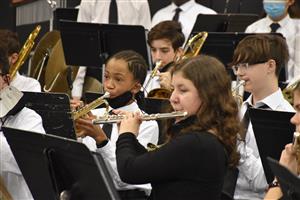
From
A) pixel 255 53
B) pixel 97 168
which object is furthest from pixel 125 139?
pixel 255 53

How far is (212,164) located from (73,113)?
114cm

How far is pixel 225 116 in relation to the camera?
12.4 ft

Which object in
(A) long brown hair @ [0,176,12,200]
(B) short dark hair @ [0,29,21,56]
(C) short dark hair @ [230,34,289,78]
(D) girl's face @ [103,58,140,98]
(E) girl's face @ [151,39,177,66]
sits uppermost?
(C) short dark hair @ [230,34,289,78]

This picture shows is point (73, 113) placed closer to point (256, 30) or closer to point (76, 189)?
point (76, 189)

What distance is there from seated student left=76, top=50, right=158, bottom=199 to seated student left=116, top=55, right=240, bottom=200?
608 mm

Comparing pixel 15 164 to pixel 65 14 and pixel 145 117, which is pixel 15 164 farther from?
pixel 65 14

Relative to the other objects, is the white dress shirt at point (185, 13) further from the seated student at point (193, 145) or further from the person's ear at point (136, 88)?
the seated student at point (193, 145)

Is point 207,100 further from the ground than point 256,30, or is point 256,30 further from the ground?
point 207,100

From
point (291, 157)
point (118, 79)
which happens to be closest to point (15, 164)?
point (118, 79)

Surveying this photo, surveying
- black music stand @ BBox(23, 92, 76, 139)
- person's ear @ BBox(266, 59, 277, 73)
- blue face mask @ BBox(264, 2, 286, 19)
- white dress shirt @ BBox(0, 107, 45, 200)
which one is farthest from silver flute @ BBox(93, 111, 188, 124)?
blue face mask @ BBox(264, 2, 286, 19)

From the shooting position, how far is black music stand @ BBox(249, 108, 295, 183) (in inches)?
A: 166

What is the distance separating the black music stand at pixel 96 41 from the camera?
7.00 metres

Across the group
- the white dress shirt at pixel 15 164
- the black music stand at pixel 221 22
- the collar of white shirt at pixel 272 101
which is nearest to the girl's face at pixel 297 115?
Answer: the collar of white shirt at pixel 272 101

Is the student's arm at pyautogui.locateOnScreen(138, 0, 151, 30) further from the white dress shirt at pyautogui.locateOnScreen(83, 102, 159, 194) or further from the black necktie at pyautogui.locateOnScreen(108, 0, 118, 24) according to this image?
the white dress shirt at pyautogui.locateOnScreen(83, 102, 159, 194)
